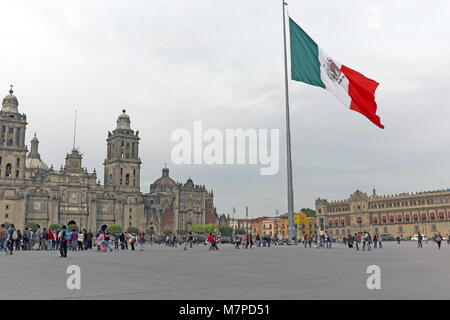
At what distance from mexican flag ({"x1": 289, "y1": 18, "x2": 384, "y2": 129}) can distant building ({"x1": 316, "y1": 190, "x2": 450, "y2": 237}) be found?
83434 mm

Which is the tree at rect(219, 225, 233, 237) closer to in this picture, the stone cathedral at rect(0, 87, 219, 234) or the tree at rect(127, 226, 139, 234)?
the stone cathedral at rect(0, 87, 219, 234)

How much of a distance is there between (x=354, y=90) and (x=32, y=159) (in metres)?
107

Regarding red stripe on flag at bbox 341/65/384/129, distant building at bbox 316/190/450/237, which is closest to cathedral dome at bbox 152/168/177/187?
distant building at bbox 316/190/450/237

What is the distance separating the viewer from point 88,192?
331 ft

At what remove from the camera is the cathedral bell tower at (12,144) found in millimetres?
90438

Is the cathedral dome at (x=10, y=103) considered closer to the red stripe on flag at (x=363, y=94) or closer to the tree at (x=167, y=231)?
the tree at (x=167, y=231)

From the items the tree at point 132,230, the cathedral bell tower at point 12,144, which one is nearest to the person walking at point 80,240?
the cathedral bell tower at point 12,144

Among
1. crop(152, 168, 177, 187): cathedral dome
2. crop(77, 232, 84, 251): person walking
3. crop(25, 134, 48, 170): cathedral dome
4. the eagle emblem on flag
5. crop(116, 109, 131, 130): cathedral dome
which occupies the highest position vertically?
crop(116, 109, 131, 130): cathedral dome

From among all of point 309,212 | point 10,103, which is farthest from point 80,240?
point 309,212

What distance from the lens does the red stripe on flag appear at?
20266 millimetres

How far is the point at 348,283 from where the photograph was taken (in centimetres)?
894

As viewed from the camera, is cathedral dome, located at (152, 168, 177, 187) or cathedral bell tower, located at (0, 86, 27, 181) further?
cathedral dome, located at (152, 168, 177, 187)
